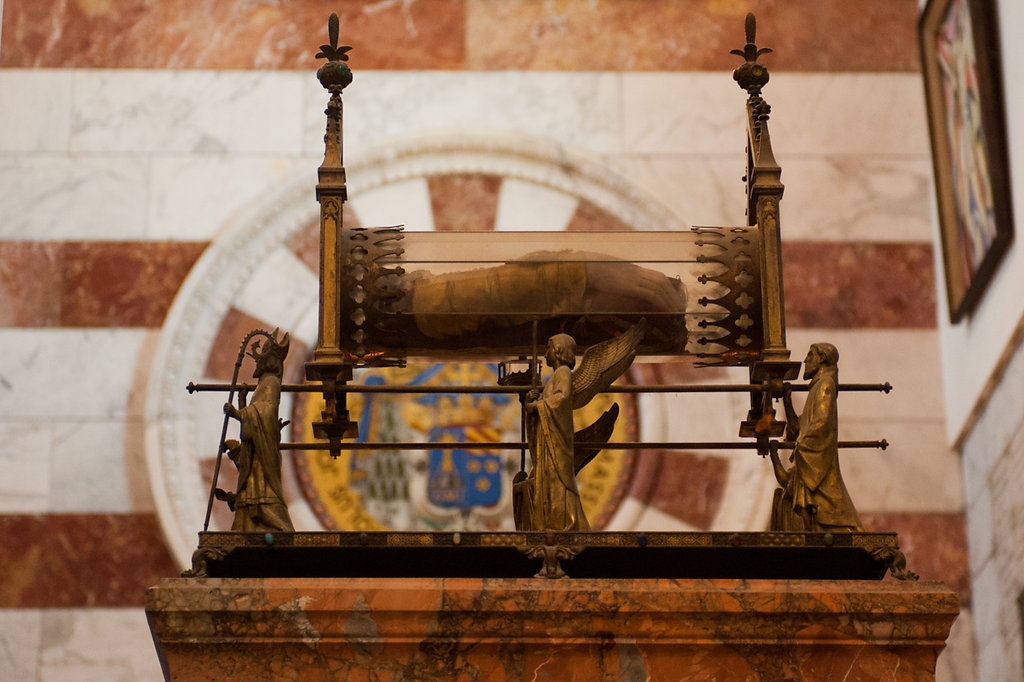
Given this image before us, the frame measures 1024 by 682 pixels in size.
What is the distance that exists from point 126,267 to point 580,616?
4.14m

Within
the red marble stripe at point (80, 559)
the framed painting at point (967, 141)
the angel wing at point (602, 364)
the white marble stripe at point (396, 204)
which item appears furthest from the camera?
the white marble stripe at point (396, 204)

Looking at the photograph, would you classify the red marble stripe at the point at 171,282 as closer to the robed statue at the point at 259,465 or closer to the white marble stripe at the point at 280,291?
the white marble stripe at the point at 280,291

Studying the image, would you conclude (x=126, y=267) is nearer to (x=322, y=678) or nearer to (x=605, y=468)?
(x=605, y=468)

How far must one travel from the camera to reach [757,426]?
588 cm

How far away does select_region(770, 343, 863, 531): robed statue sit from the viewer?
5.37 m

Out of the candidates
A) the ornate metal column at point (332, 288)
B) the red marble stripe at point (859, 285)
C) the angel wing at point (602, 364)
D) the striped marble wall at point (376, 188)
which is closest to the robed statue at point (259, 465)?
the ornate metal column at point (332, 288)

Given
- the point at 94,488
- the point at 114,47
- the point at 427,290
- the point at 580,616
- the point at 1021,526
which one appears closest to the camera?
the point at 580,616

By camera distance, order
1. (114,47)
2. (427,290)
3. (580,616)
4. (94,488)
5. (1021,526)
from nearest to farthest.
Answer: (580,616) → (427,290) → (1021,526) → (94,488) → (114,47)

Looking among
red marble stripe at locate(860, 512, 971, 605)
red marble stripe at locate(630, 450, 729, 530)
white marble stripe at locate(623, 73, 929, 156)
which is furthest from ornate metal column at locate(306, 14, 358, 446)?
red marble stripe at locate(860, 512, 971, 605)

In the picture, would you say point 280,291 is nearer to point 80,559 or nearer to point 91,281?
point 91,281

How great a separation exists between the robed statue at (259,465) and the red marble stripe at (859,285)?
3499 millimetres

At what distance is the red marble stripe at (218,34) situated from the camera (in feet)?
28.5

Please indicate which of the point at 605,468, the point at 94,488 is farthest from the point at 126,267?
the point at 605,468

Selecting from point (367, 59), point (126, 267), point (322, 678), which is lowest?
point (322, 678)
